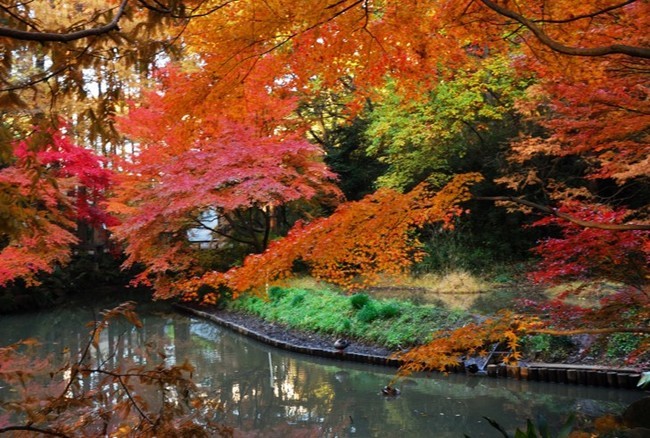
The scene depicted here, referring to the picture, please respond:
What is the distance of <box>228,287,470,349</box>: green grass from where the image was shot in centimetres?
783

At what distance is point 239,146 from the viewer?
9.21m

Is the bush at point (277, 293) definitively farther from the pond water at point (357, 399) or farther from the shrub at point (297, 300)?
the pond water at point (357, 399)

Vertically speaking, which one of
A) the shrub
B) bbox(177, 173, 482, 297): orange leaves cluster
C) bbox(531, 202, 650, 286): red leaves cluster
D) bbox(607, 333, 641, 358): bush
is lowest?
bbox(607, 333, 641, 358): bush

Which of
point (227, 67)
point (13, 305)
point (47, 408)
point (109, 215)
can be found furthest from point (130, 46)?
point (13, 305)

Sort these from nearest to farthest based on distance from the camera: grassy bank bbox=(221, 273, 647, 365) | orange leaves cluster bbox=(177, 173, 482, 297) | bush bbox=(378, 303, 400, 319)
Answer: orange leaves cluster bbox=(177, 173, 482, 297) → grassy bank bbox=(221, 273, 647, 365) → bush bbox=(378, 303, 400, 319)

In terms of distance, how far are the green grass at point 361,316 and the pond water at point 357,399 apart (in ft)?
2.36

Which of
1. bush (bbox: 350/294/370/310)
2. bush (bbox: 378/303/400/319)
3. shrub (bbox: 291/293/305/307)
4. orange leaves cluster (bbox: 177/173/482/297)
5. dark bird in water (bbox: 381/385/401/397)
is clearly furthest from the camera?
shrub (bbox: 291/293/305/307)

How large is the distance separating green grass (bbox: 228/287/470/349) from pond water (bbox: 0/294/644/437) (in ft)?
2.36

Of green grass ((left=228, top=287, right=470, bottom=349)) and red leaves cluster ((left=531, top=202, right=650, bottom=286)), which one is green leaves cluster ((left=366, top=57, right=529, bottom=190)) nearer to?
green grass ((left=228, top=287, right=470, bottom=349))

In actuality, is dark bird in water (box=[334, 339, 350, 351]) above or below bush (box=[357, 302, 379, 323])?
below

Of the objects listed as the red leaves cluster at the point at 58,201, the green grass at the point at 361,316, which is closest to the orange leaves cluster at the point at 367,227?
the red leaves cluster at the point at 58,201

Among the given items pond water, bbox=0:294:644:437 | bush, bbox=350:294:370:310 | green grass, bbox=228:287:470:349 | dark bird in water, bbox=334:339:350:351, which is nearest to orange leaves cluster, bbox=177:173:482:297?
pond water, bbox=0:294:644:437

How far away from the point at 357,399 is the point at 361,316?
250 centimetres

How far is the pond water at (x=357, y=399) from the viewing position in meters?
5.30
